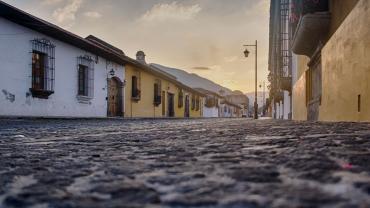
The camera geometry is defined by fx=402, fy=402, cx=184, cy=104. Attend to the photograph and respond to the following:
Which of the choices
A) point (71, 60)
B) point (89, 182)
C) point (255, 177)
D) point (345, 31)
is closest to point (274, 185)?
point (255, 177)

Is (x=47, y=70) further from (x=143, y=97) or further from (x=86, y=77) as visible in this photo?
(x=143, y=97)

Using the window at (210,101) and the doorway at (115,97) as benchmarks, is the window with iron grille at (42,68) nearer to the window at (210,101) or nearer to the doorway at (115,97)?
the doorway at (115,97)

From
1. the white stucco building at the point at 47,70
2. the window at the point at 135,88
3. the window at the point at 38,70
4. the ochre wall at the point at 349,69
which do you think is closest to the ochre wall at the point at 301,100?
the ochre wall at the point at 349,69

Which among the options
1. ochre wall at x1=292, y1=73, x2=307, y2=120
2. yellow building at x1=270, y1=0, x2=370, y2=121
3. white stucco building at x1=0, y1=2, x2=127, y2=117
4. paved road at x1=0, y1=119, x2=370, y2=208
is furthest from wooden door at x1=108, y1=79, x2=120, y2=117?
paved road at x1=0, y1=119, x2=370, y2=208

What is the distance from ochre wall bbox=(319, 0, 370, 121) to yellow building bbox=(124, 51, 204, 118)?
12659 mm

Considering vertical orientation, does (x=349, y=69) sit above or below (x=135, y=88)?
below

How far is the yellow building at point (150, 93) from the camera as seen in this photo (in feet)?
64.0

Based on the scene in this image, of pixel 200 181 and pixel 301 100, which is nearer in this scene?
pixel 200 181

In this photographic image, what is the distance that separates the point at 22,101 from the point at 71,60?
3.13 meters

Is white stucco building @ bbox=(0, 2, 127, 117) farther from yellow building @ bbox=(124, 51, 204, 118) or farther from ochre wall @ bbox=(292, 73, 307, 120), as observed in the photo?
ochre wall @ bbox=(292, 73, 307, 120)

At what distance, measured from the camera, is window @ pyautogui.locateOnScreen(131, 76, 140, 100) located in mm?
19859

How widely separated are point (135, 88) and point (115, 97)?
2.06m

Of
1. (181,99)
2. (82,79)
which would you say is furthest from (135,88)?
(181,99)

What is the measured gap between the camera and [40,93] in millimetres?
12016
